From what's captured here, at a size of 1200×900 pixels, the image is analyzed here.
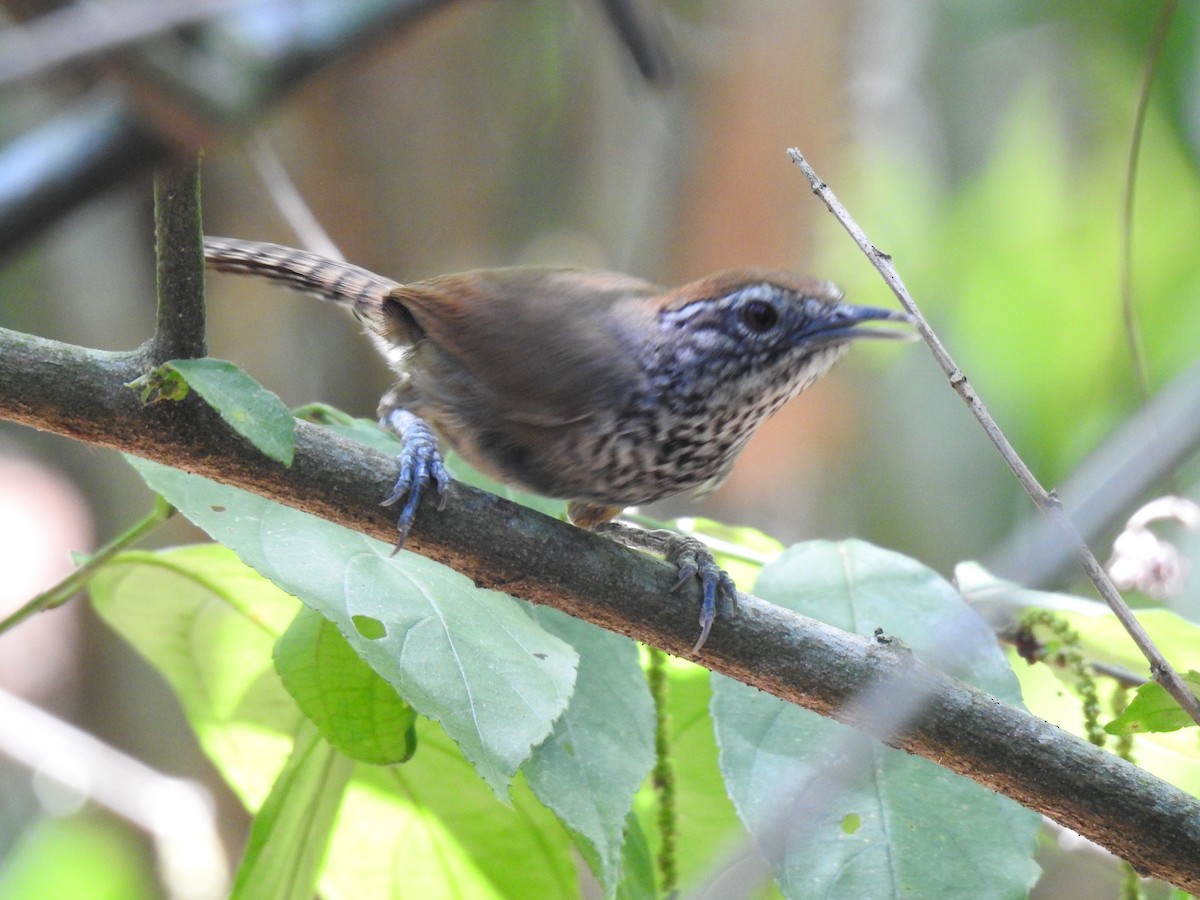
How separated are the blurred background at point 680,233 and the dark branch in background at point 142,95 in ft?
11.0

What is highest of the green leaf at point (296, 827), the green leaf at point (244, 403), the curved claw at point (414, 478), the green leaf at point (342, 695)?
the green leaf at point (244, 403)

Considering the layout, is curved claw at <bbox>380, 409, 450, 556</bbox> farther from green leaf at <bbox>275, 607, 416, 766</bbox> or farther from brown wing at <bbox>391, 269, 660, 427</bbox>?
brown wing at <bbox>391, 269, 660, 427</bbox>

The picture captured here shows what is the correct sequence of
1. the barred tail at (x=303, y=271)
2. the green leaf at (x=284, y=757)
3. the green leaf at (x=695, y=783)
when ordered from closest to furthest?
the green leaf at (x=284, y=757)
the green leaf at (x=695, y=783)
the barred tail at (x=303, y=271)

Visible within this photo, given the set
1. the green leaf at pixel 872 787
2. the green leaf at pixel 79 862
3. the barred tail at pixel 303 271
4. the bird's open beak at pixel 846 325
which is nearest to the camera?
the green leaf at pixel 872 787

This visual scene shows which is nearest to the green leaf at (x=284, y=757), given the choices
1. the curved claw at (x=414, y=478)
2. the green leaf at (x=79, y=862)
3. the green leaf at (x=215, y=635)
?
the green leaf at (x=215, y=635)

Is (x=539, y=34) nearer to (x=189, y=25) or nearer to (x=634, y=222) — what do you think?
(x=634, y=222)

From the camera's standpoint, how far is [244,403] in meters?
1.48

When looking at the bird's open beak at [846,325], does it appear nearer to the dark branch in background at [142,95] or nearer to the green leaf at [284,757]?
the green leaf at [284,757]

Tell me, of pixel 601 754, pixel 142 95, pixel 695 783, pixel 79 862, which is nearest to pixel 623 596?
pixel 601 754

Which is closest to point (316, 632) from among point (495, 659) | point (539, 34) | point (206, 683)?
point (495, 659)

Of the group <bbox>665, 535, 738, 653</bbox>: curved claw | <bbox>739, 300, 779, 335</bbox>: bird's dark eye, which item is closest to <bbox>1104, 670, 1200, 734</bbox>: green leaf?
<bbox>665, 535, 738, 653</bbox>: curved claw

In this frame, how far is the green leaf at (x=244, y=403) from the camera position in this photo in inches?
57.3

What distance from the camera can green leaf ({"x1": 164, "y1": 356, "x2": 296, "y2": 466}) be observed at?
146 centimetres

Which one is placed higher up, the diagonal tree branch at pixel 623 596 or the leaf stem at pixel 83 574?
the leaf stem at pixel 83 574
